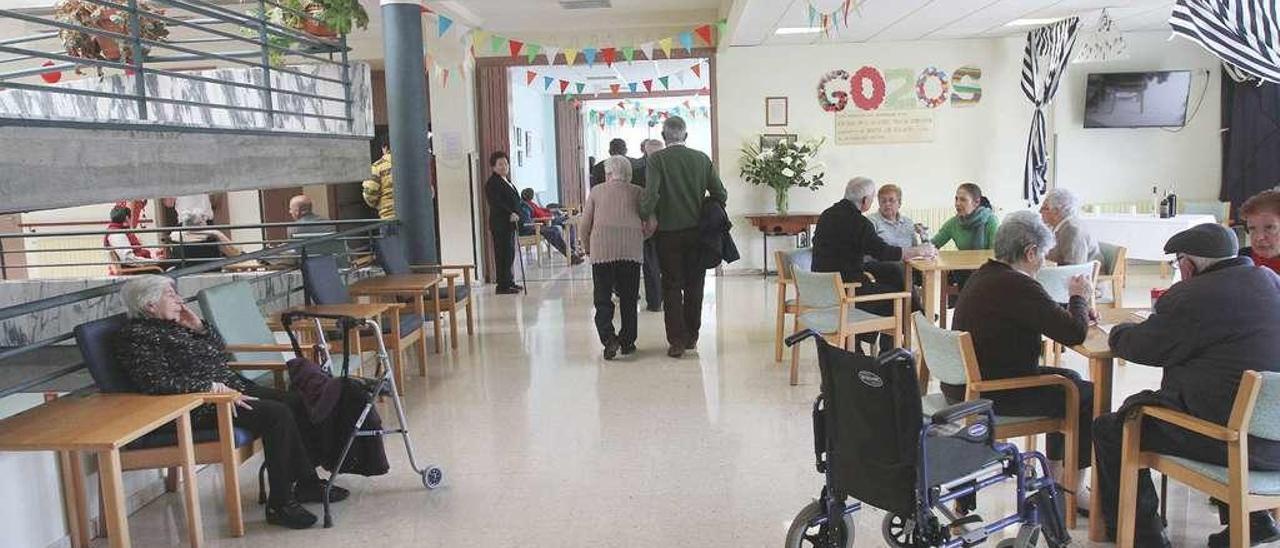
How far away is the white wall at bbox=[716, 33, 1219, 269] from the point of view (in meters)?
9.63

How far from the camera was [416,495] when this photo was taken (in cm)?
380

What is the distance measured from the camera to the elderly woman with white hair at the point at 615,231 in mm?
5855

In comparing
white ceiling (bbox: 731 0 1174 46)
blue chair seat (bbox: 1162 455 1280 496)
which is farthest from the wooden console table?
blue chair seat (bbox: 1162 455 1280 496)

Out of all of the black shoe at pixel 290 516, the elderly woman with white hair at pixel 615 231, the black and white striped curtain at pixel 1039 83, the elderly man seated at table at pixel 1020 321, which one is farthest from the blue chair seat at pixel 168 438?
the black and white striped curtain at pixel 1039 83

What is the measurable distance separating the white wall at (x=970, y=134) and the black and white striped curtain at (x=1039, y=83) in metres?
0.25

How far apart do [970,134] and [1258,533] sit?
743cm

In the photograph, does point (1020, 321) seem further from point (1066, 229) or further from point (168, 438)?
point (168, 438)

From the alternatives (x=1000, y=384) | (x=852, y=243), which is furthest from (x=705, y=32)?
(x=1000, y=384)

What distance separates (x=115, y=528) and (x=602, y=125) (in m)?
16.7

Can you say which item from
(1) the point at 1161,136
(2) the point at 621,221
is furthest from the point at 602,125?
(2) the point at 621,221

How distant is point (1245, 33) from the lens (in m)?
4.24

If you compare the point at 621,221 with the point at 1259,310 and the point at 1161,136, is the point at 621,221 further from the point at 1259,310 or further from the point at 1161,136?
the point at 1161,136

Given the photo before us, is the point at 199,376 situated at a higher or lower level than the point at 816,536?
higher

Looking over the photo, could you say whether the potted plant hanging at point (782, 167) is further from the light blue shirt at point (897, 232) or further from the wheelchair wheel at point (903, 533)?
the wheelchair wheel at point (903, 533)
